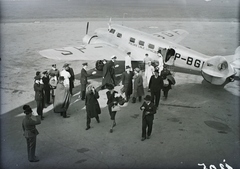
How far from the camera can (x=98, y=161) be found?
7.84 meters

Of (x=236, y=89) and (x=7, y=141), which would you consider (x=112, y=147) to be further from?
(x=236, y=89)

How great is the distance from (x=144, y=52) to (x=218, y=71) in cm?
497

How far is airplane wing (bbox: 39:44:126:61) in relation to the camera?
1409 centimetres

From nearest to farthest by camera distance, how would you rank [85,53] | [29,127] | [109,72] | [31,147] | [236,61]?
1. [29,127]
2. [31,147]
3. [109,72]
4. [236,61]
5. [85,53]

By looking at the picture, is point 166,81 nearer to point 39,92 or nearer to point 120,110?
point 120,110

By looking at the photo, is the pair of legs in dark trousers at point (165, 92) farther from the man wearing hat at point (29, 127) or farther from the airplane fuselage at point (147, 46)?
the man wearing hat at point (29, 127)

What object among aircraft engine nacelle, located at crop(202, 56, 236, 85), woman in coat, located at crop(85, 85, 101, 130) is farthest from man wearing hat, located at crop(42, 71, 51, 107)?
aircraft engine nacelle, located at crop(202, 56, 236, 85)

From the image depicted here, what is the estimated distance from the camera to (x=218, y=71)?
41.9 feet

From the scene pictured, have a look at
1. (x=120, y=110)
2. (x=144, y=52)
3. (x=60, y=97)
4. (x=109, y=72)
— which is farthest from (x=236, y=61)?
(x=60, y=97)

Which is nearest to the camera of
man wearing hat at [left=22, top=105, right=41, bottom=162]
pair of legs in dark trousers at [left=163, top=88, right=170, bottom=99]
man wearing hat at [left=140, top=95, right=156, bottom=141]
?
man wearing hat at [left=22, top=105, right=41, bottom=162]

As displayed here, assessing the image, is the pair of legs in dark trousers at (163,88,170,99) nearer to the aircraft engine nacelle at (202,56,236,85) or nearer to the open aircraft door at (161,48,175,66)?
the aircraft engine nacelle at (202,56,236,85)

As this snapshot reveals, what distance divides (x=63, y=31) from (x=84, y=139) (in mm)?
21843

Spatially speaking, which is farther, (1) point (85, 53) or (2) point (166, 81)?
(1) point (85, 53)

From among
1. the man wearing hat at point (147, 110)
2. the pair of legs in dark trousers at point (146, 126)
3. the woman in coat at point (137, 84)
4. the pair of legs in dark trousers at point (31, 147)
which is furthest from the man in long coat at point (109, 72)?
the pair of legs in dark trousers at point (31, 147)
